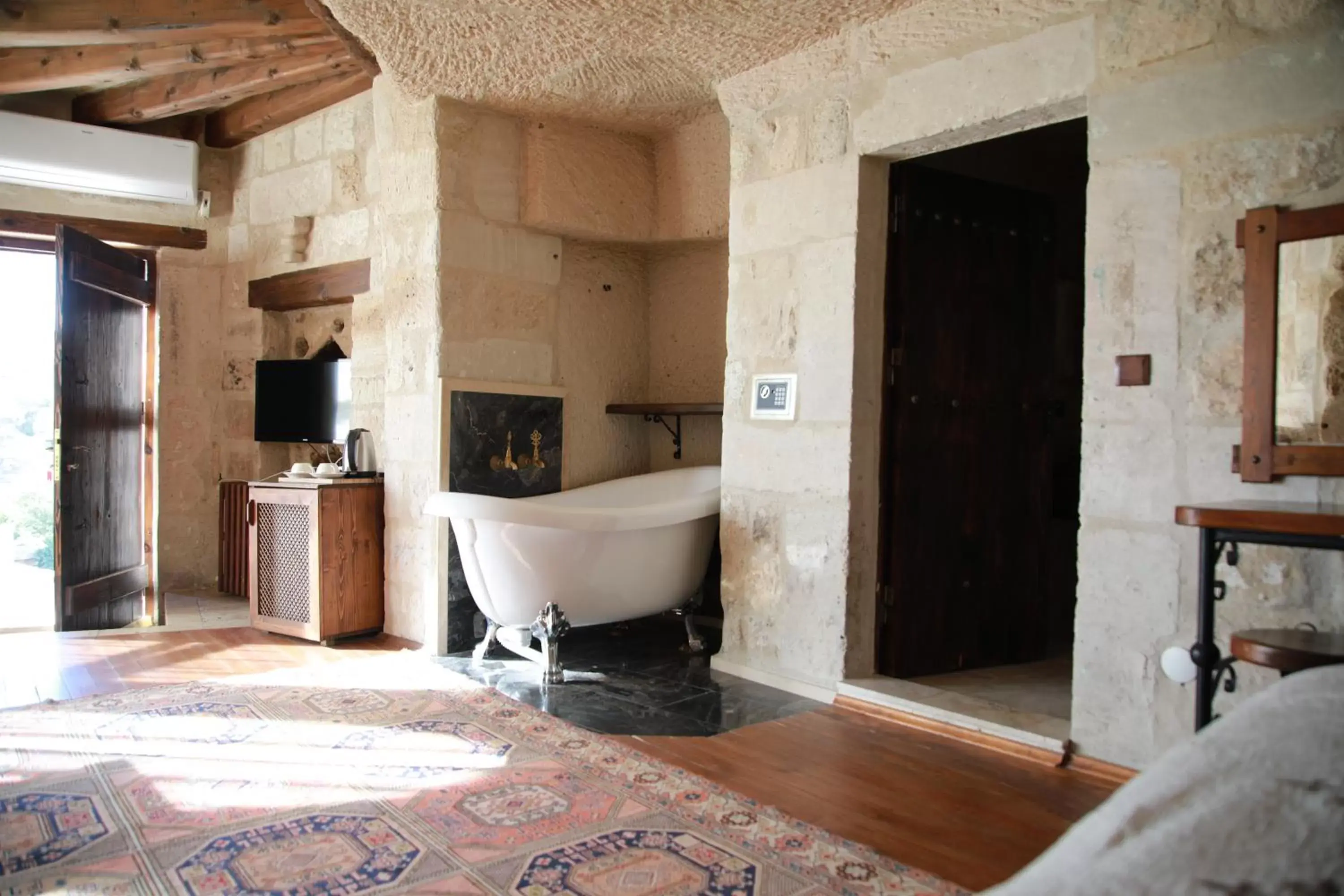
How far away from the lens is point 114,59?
4586 millimetres

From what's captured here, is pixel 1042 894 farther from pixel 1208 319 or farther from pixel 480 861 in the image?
pixel 1208 319

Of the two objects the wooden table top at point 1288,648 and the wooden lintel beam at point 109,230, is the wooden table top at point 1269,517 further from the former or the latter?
the wooden lintel beam at point 109,230

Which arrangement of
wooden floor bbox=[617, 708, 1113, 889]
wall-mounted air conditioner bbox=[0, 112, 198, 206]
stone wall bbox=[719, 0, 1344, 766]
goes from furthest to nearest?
wall-mounted air conditioner bbox=[0, 112, 198, 206] → stone wall bbox=[719, 0, 1344, 766] → wooden floor bbox=[617, 708, 1113, 889]

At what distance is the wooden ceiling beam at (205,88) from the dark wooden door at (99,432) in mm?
873

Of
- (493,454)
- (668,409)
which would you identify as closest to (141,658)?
(493,454)

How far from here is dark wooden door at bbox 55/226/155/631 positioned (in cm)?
429

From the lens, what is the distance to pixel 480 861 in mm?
1814

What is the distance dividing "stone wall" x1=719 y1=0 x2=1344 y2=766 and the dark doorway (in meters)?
0.11

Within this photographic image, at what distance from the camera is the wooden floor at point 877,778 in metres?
1.95

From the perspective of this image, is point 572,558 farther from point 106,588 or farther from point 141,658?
point 106,588

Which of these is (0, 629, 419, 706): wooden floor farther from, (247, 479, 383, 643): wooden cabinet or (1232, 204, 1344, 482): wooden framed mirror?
(1232, 204, 1344, 482): wooden framed mirror

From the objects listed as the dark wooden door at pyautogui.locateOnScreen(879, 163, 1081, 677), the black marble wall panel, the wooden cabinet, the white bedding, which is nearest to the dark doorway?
the dark wooden door at pyautogui.locateOnScreen(879, 163, 1081, 677)

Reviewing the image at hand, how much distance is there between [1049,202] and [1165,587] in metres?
1.84

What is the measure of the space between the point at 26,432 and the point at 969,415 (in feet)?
18.8
